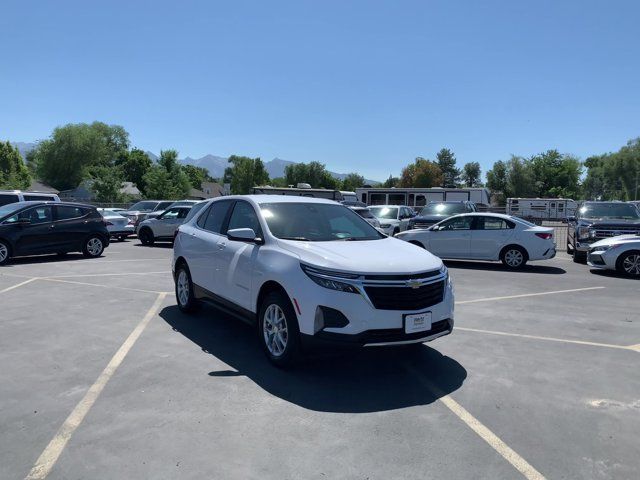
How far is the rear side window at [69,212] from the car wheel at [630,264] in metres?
14.8

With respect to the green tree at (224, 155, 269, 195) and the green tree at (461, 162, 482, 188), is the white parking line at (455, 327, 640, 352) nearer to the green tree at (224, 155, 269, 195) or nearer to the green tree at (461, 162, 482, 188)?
the green tree at (224, 155, 269, 195)

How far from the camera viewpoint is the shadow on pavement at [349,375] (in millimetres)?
4289

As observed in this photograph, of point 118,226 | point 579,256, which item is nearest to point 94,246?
point 118,226

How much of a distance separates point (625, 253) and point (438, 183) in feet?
309

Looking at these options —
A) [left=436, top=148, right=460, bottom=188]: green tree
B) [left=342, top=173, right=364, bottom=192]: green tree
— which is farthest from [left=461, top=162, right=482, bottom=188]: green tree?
[left=342, top=173, right=364, bottom=192]: green tree

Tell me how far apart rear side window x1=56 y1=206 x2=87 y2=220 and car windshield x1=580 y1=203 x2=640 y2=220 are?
15.4 m

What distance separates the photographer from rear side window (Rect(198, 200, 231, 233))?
264 inches

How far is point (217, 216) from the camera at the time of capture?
6887 millimetres

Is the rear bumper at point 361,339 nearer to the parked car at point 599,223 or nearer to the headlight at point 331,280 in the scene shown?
the headlight at point 331,280

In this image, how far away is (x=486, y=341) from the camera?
242 inches

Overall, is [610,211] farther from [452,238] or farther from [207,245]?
[207,245]

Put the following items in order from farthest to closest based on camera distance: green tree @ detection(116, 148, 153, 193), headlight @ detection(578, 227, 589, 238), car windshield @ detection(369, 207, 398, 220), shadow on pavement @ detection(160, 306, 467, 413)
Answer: green tree @ detection(116, 148, 153, 193) → car windshield @ detection(369, 207, 398, 220) → headlight @ detection(578, 227, 589, 238) → shadow on pavement @ detection(160, 306, 467, 413)

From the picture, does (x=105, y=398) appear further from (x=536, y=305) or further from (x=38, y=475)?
(x=536, y=305)

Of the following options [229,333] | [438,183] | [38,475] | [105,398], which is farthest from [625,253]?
[438,183]
